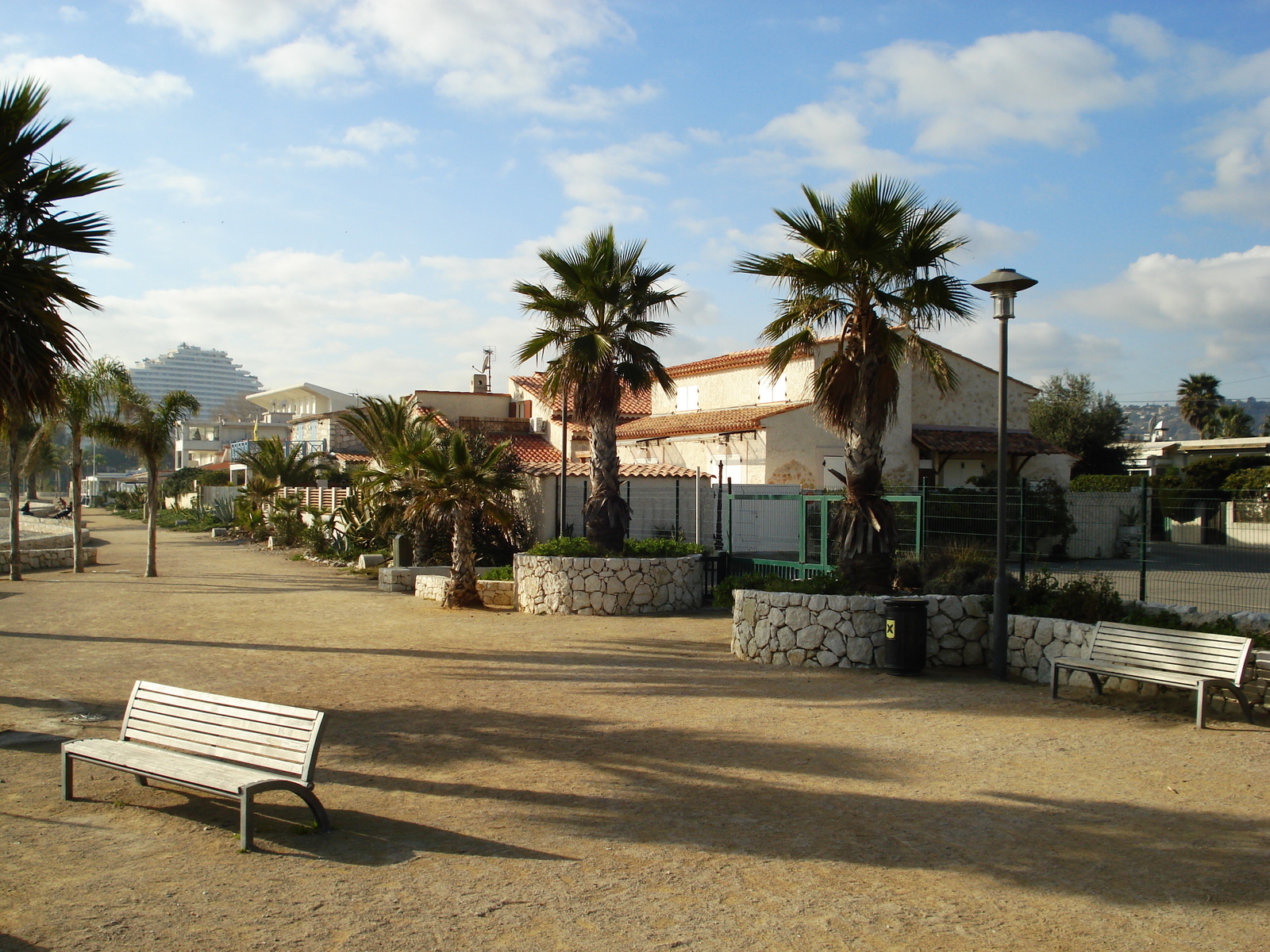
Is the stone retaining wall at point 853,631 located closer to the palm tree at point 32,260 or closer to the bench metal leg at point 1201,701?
the bench metal leg at point 1201,701

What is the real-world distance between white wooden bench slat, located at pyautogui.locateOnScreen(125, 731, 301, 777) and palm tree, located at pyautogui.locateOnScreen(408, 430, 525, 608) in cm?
1059

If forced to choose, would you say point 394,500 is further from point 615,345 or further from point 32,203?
point 32,203

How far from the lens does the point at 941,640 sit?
11883mm

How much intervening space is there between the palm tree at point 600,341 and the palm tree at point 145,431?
10918 millimetres

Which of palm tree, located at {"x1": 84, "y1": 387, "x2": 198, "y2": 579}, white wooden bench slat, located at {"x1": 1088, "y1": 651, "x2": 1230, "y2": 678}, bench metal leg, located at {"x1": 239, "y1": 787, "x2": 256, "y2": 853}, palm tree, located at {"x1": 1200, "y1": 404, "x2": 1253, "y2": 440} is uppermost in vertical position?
palm tree, located at {"x1": 1200, "y1": 404, "x2": 1253, "y2": 440}

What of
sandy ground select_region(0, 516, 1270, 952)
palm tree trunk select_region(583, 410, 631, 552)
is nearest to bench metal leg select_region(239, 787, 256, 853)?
sandy ground select_region(0, 516, 1270, 952)

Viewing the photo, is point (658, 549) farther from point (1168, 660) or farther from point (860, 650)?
point (1168, 660)

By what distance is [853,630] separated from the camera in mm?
11797

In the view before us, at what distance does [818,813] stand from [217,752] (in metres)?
4.01

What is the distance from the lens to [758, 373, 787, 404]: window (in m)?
31.0

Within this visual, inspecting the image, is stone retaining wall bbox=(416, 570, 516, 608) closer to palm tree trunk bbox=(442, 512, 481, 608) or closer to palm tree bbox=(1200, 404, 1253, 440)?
palm tree trunk bbox=(442, 512, 481, 608)

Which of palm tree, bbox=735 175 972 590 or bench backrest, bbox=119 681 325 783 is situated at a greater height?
palm tree, bbox=735 175 972 590

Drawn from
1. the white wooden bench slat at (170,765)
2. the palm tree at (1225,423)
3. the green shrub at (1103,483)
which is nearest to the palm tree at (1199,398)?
the palm tree at (1225,423)

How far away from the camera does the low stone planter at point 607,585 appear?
16984 millimetres
